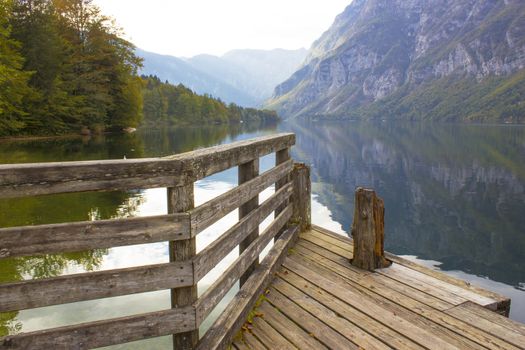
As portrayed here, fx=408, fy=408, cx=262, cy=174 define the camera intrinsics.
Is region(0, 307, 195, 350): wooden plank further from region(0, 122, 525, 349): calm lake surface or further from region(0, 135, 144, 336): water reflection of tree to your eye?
region(0, 135, 144, 336): water reflection of tree

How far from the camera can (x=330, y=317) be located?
5.65 meters

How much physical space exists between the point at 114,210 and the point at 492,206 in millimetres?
25399

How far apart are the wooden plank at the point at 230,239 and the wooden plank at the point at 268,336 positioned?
109cm

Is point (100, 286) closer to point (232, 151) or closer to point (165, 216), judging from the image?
point (165, 216)

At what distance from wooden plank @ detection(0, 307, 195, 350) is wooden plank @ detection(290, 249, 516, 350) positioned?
11.0 ft

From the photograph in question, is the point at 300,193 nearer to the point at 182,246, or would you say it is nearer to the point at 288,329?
the point at 288,329

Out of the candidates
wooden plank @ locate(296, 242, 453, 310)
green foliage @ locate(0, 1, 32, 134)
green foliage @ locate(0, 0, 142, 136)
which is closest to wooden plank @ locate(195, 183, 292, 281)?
wooden plank @ locate(296, 242, 453, 310)

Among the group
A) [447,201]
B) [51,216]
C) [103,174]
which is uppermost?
[103,174]

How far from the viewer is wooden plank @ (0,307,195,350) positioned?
3.59 metres

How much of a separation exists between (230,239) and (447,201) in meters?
29.8

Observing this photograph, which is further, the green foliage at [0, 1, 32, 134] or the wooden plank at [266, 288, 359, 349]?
the green foliage at [0, 1, 32, 134]

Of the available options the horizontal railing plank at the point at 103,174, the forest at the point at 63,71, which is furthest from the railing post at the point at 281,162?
the forest at the point at 63,71

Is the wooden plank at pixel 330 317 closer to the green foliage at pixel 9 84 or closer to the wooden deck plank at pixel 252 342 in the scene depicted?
the wooden deck plank at pixel 252 342

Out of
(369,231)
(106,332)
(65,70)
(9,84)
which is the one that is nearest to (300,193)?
(369,231)
